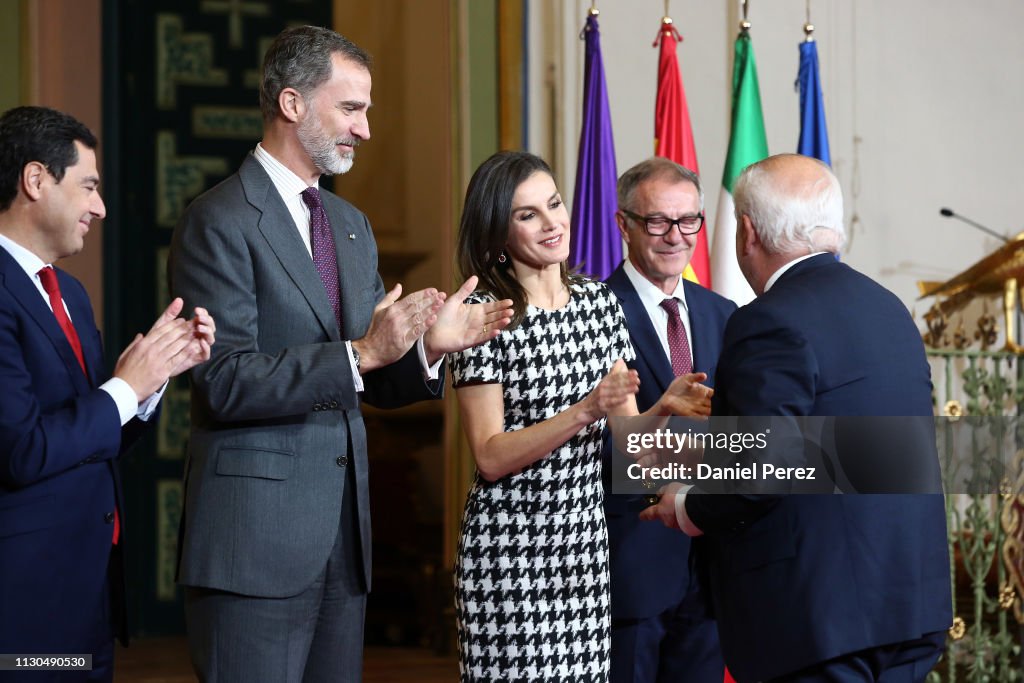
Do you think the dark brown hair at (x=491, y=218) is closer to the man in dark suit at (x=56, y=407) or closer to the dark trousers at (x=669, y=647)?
the man in dark suit at (x=56, y=407)

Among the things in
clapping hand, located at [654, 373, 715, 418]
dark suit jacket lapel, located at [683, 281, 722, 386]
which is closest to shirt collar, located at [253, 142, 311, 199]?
clapping hand, located at [654, 373, 715, 418]

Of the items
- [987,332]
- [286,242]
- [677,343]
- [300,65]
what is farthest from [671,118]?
[286,242]

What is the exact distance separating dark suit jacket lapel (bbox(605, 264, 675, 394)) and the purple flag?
1322mm

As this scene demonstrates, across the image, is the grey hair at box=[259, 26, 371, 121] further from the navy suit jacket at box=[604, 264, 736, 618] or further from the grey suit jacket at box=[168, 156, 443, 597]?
the navy suit jacket at box=[604, 264, 736, 618]

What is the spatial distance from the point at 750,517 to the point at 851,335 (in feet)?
1.27

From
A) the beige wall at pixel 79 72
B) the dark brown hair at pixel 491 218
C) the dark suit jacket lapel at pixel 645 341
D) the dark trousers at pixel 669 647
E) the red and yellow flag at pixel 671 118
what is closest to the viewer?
the dark brown hair at pixel 491 218

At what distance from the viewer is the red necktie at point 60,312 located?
2182 millimetres

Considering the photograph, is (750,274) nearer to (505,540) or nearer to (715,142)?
(505,540)

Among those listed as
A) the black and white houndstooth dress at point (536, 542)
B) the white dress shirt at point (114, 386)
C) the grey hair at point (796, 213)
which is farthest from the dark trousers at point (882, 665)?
the white dress shirt at point (114, 386)

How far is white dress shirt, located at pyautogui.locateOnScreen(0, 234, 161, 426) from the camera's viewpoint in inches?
80.8

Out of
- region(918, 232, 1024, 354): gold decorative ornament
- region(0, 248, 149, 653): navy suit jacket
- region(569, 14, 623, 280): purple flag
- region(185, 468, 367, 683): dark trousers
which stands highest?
region(569, 14, 623, 280): purple flag

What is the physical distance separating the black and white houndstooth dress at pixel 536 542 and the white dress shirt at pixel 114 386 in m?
0.62

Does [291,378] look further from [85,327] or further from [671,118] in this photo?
[671,118]

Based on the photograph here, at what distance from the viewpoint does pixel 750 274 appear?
7.57 feet
